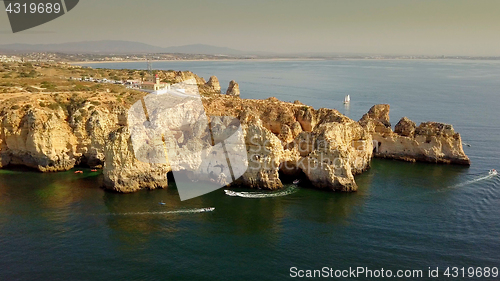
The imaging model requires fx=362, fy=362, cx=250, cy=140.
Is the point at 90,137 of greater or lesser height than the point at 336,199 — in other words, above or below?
above

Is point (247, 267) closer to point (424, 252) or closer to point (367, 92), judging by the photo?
point (424, 252)

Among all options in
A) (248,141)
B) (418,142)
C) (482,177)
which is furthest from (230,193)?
(482,177)

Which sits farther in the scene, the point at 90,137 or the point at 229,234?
the point at 90,137

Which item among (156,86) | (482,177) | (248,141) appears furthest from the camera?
(156,86)

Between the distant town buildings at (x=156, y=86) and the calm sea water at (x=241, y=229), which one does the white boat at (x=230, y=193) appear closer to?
the calm sea water at (x=241, y=229)

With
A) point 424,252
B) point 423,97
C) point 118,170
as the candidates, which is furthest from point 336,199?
point 423,97

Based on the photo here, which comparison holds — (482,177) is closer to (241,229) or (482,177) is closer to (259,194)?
(259,194)

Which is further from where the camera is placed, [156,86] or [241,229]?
[156,86]

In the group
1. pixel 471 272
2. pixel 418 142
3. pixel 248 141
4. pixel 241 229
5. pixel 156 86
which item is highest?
pixel 156 86
